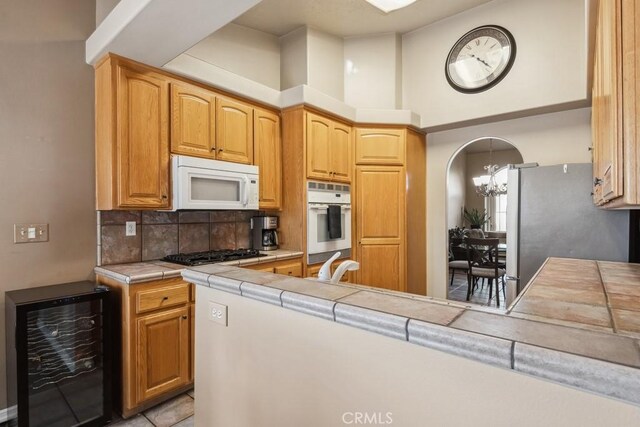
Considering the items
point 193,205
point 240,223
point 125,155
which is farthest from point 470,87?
point 125,155

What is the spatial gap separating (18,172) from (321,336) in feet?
7.52

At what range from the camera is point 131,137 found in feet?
7.32

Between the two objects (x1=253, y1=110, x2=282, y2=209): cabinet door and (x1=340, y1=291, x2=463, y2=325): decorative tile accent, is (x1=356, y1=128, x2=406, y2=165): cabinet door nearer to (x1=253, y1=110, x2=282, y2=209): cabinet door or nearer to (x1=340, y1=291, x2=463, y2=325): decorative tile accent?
(x1=253, y1=110, x2=282, y2=209): cabinet door

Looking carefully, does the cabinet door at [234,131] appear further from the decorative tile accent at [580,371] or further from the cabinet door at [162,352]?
the decorative tile accent at [580,371]

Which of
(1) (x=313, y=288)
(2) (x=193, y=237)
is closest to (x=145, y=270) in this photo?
(2) (x=193, y=237)

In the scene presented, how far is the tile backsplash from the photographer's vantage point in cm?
238

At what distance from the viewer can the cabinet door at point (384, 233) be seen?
11.7 ft

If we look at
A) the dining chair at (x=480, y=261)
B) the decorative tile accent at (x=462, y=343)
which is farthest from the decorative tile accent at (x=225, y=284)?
the dining chair at (x=480, y=261)

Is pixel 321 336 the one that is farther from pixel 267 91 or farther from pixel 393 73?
pixel 393 73

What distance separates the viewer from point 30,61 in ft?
6.84

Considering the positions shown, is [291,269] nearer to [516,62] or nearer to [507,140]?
[507,140]

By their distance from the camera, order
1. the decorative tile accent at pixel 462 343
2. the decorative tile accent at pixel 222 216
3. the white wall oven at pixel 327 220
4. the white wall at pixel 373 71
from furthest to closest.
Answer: the white wall at pixel 373 71 → the white wall oven at pixel 327 220 → the decorative tile accent at pixel 222 216 → the decorative tile accent at pixel 462 343

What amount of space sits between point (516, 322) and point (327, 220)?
2.64 m

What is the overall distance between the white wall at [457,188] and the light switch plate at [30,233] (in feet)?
22.7
